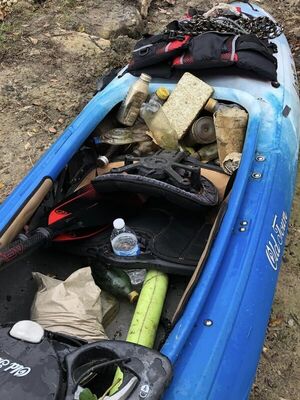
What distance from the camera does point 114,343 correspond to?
1.75 metres

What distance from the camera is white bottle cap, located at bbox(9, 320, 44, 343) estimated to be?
5.72 ft

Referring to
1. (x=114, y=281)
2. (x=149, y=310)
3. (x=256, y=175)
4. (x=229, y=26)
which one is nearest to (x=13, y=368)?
(x=149, y=310)

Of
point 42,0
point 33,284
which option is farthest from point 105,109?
point 42,0

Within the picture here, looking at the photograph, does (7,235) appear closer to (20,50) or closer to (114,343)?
(114,343)

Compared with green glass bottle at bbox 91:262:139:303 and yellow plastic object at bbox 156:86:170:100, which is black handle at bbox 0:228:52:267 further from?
yellow plastic object at bbox 156:86:170:100

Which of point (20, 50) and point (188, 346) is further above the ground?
point (188, 346)

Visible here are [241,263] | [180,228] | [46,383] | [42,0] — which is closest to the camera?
[46,383]

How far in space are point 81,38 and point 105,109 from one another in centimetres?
248

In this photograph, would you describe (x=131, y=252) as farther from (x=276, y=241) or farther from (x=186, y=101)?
(x=186, y=101)

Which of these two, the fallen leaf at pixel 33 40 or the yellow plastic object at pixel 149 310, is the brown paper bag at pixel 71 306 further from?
the fallen leaf at pixel 33 40

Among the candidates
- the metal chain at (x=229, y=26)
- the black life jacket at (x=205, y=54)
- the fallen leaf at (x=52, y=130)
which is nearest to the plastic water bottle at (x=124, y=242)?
→ the black life jacket at (x=205, y=54)

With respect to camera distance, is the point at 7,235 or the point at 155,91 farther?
the point at 155,91

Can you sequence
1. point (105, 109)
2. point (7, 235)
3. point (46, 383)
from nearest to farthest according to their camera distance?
1. point (46, 383)
2. point (7, 235)
3. point (105, 109)

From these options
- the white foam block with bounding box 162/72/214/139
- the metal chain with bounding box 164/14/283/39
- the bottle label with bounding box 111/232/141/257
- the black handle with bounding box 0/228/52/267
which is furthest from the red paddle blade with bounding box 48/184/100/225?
the metal chain with bounding box 164/14/283/39
